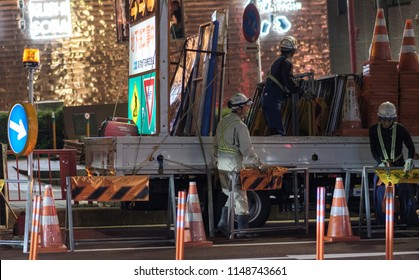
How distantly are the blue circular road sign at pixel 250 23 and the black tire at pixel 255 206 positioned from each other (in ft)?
18.8

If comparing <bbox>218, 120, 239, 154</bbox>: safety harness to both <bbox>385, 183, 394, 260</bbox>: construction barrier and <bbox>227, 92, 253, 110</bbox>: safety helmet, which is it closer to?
<bbox>227, 92, 253, 110</bbox>: safety helmet

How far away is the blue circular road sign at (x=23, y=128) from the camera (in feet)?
43.4

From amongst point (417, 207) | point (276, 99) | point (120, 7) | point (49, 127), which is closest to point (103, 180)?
point (276, 99)

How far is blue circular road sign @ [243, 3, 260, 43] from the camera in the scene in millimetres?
20953

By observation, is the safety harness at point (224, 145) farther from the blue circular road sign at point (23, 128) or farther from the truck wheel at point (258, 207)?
the blue circular road sign at point (23, 128)

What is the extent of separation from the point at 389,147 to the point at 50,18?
16172 millimetres

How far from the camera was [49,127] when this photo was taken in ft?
94.4

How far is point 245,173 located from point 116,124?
2.34m

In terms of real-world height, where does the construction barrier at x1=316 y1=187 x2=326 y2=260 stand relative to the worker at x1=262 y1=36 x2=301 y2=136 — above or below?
below

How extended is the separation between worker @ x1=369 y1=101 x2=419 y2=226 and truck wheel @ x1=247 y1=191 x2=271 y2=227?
1.65 metres

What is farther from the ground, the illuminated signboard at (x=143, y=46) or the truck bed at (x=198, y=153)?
the illuminated signboard at (x=143, y=46)

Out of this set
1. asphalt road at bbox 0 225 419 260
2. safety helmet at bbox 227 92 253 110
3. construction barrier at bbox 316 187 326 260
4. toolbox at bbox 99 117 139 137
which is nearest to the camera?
construction barrier at bbox 316 187 326 260

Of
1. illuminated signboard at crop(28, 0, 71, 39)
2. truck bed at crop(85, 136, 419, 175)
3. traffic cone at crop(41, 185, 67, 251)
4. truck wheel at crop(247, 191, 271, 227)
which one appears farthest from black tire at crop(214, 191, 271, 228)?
illuminated signboard at crop(28, 0, 71, 39)

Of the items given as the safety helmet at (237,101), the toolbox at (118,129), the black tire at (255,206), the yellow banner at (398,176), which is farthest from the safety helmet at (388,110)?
the toolbox at (118,129)
